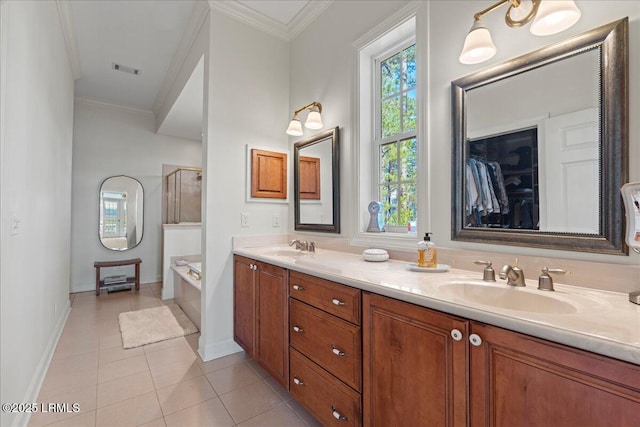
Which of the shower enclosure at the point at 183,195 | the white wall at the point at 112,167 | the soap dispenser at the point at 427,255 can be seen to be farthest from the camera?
the shower enclosure at the point at 183,195

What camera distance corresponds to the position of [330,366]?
142 centimetres

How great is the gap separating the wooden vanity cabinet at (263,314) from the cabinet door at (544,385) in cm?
114

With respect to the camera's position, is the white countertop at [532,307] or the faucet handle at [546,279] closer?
the white countertop at [532,307]

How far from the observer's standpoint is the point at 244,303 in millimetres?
2281

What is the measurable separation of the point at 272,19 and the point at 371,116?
1425mm

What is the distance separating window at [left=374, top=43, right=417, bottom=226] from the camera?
75.7 inches

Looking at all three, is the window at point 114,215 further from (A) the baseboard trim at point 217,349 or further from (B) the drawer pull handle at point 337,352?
(B) the drawer pull handle at point 337,352

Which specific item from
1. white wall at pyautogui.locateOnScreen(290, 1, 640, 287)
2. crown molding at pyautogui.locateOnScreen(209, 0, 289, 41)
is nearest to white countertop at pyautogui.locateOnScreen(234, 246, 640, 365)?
white wall at pyautogui.locateOnScreen(290, 1, 640, 287)

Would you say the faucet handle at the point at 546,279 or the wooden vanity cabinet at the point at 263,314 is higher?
the faucet handle at the point at 546,279

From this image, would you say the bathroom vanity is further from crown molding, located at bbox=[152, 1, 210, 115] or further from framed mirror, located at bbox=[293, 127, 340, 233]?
crown molding, located at bbox=[152, 1, 210, 115]

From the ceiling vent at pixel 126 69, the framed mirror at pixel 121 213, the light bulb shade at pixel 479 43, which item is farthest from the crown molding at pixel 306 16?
the framed mirror at pixel 121 213

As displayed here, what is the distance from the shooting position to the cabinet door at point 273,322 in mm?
1774

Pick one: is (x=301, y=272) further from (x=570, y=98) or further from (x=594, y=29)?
(x=594, y=29)

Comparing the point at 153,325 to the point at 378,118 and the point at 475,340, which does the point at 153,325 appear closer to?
the point at 378,118
